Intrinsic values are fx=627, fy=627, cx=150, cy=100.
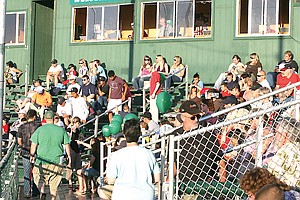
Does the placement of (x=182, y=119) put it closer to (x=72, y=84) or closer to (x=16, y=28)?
(x=72, y=84)

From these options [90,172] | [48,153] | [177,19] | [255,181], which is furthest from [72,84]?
[255,181]

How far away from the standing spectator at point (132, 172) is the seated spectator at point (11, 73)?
1631 centimetres

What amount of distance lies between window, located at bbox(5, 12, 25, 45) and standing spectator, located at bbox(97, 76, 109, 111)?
6.28m

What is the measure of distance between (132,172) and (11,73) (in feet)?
54.8

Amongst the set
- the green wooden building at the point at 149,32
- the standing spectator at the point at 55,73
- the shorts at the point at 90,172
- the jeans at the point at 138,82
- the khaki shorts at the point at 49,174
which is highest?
the green wooden building at the point at 149,32

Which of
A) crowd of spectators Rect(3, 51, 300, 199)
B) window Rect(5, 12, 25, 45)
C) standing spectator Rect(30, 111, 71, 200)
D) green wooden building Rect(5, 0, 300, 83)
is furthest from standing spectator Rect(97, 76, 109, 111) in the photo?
standing spectator Rect(30, 111, 71, 200)

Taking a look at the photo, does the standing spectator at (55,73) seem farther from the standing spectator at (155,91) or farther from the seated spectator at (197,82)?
the standing spectator at (155,91)

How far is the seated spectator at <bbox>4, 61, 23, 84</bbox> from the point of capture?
22.5 meters

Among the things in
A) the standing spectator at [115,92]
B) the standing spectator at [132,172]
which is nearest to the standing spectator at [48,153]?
the standing spectator at [132,172]

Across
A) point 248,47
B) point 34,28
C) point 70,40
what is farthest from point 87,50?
point 248,47

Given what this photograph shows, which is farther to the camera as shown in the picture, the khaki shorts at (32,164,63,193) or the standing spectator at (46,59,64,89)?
the standing spectator at (46,59,64,89)

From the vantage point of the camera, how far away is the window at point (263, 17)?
1862 cm

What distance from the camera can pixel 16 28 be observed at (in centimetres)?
2395

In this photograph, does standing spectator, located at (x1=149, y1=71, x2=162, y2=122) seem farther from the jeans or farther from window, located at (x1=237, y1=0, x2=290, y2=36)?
window, located at (x1=237, y1=0, x2=290, y2=36)
